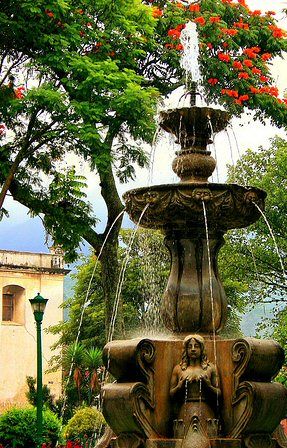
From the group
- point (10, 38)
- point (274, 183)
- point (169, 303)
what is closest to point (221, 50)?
point (10, 38)

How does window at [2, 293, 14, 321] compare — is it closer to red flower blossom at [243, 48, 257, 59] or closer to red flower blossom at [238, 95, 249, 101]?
red flower blossom at [243, 48, 257, 59]

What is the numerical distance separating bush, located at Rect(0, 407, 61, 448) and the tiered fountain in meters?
12.4

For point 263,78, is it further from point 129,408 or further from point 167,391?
point 129,408

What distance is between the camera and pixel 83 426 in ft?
79.4

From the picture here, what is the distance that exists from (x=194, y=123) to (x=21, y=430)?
1295cm

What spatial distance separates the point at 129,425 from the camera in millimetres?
9953

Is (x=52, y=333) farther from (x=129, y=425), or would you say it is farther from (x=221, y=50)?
Result: (x=129, y=425)

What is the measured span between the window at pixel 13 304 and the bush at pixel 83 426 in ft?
80.1

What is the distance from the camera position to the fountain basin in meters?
10.5

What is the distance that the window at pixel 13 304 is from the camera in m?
48.8

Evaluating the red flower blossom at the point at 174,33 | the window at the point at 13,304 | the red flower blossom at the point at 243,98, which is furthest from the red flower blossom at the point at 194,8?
the window at the point at 13,304

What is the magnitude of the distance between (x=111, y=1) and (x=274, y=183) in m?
11.7

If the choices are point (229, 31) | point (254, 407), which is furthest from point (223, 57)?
point (254, 407)

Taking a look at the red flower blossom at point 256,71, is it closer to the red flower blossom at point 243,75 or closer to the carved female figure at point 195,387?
the red flower blossom at point 243,75
